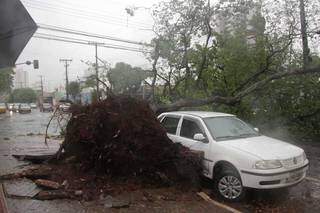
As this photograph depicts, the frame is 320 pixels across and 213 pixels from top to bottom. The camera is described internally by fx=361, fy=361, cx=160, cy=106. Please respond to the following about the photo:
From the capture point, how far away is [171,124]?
8.48 metres

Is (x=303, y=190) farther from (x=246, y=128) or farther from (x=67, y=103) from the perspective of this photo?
(x=67, y=103)

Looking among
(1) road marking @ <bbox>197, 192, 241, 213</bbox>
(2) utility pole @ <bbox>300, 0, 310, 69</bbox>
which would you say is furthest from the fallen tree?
(2) utility pole @ <bbox>300, 0, 310, 69</bbox>

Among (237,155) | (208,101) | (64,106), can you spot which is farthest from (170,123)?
(208,101)

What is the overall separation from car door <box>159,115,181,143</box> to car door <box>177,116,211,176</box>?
0.14m

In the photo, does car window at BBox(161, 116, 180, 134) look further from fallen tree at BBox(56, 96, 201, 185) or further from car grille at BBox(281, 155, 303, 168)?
car grille at BBox(281, 155, 303, 168)

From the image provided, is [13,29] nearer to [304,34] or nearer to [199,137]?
[199,137]

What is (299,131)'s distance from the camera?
13.9 meters

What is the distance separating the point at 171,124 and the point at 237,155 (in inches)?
92.3

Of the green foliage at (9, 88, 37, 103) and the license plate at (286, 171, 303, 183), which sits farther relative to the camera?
the green foliage at (9, 88, 37, 103)

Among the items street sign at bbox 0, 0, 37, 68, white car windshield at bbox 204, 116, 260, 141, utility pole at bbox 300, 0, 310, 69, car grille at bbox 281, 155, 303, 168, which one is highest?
utility pole at bbox 300, 0, 310, 69

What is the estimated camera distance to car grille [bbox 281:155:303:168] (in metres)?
6.30

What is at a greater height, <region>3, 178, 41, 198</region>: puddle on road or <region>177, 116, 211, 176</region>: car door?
<region>177, 116, 211, 176</region>: car door

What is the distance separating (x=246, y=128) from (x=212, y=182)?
143 cm

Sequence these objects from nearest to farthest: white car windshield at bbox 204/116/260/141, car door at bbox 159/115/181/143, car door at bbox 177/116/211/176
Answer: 1. car door at bbox 177/116/211/176
2. white car windshield at bbox 204/116/260/141
3. car door at bbox 159/115/181/143
